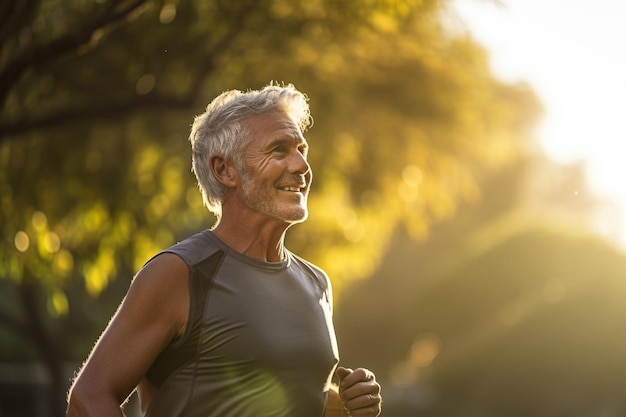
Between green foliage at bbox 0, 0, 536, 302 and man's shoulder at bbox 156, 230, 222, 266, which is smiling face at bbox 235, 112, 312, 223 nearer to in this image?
man's shoulder at bbox 156, 230, 222, 266

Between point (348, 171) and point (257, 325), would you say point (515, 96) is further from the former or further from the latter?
point (257, 325)

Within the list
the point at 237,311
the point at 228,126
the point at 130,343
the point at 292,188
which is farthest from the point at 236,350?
the point at 228,126

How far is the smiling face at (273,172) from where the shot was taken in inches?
137

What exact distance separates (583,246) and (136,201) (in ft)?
32.5

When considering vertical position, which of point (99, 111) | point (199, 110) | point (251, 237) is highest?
point (199, 110)

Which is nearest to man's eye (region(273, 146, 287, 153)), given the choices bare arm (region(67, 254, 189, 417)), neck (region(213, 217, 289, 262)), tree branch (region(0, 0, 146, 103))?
neck (region(213, 217, 289, 262))

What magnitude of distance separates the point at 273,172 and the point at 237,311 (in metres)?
0.48

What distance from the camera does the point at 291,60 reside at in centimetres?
1105

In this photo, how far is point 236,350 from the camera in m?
3.21

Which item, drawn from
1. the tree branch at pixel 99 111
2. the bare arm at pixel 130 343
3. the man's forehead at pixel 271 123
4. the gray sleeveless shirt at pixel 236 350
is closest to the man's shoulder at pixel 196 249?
the gray sleeveless shirt at pixel 236 350

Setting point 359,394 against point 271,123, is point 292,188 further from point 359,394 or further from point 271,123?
point 359,394

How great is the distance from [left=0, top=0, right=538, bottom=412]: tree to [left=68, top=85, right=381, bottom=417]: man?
444 cm

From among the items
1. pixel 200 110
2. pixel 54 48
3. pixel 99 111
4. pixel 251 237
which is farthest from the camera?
pixel 200 110

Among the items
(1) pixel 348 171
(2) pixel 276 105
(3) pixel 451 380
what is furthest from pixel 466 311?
(2) pixel 276 105
